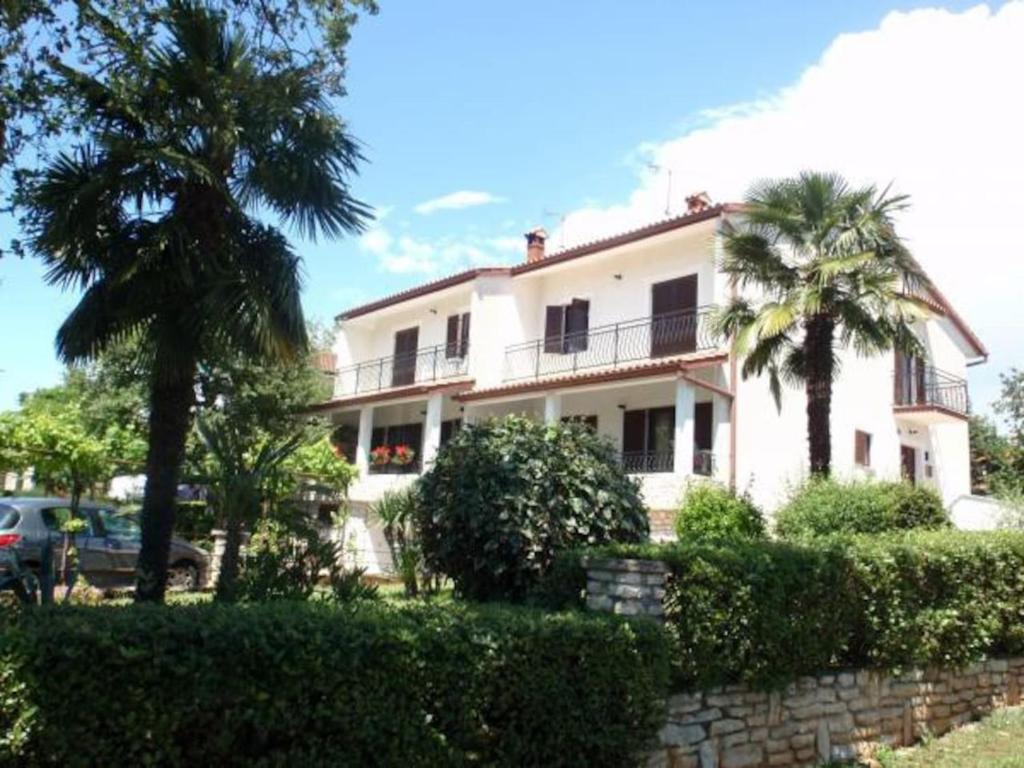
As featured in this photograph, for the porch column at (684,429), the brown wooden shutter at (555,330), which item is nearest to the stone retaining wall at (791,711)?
the porch column at (684,429)

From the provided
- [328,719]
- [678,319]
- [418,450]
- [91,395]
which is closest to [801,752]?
[328,719]

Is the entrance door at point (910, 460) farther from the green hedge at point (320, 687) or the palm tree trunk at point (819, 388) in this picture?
the green hedge at point (320, 687)

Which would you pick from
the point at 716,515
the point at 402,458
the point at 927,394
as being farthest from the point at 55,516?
the point at 927,394

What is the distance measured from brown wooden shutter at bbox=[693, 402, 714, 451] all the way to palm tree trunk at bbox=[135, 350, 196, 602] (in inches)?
462

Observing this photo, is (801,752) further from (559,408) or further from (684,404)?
(559,408)

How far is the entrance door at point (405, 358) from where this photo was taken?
27.4 metres

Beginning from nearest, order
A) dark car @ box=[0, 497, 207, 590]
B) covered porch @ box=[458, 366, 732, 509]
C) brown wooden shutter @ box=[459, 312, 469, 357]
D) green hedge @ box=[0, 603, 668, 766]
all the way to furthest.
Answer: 1. green hedge @ box=[0, 603, 668, 766]
2. dark car @ box=[0, 497, 207, 590]
3. covered porch @ box=[458, 366, 732, 509]
4. brown wooden shutter @ box=[459, 312, 469, 357]

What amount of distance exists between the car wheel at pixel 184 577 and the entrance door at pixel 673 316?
35.8 ft

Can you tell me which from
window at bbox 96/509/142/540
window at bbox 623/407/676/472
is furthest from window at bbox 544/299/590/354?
window at bbox 96/509/142/540

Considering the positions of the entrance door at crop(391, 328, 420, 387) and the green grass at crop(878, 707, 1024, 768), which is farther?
the entrance door at crop(391, 328, 420, 387)

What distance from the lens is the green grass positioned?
23.3 feet

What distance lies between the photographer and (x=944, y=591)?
8.41 metres

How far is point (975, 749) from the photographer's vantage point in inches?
299

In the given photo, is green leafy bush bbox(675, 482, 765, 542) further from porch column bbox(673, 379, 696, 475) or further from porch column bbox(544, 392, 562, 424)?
porch column bbox(544, 392, 562, 424)
